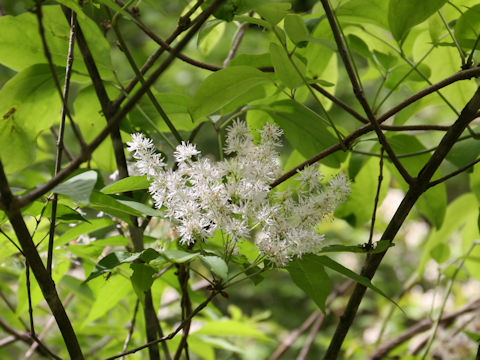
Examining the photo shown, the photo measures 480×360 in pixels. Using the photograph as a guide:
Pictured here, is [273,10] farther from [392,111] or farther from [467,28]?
[467,28]

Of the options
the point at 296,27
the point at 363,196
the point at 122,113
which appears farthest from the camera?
the point at 363,196

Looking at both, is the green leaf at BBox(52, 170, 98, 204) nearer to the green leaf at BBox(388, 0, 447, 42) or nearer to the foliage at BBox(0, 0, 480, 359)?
the foliage at BBox(0, 0, 480, 359)

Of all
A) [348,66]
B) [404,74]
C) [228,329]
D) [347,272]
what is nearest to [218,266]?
[347,272]

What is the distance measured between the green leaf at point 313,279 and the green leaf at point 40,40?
0.35 m

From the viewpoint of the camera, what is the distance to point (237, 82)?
57 centimetres

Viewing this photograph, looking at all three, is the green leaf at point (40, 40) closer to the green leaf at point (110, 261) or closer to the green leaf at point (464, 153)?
the green leaf at point (110, 261)

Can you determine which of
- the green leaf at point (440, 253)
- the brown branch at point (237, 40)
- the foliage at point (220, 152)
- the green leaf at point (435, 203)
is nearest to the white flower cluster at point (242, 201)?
the foliage at point (220, 152)

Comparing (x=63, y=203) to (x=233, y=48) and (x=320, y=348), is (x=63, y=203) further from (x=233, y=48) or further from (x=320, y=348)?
(x=320, y=348)

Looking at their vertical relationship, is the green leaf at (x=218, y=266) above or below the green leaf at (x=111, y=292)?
below

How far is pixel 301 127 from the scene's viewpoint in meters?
0.72

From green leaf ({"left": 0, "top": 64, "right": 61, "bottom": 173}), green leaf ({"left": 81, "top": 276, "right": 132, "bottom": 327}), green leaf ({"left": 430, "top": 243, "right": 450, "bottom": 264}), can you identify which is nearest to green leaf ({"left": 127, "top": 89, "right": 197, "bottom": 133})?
green leaf ({"left": 0, "top": 64, "right": 61, "bottom": 173})

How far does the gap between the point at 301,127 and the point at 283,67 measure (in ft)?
0.50

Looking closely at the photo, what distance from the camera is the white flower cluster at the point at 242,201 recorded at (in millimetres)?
500

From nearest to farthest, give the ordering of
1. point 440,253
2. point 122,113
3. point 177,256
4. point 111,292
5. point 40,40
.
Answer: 1. point 122,113
2. point 177,256
3. point 40,40
4. point 111,292
5. point 440,253
